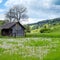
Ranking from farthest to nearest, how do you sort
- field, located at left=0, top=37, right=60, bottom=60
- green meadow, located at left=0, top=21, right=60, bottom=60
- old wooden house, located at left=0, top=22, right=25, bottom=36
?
old wooden house, located at left=0, top=22, right=25, bottom=36 < green meadow, located at left=0, top=21, right=60, bottom=60 < field, located at left=0, top=37, right=60, bottom=60

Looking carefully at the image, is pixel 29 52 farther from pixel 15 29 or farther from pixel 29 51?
pixel 15 29

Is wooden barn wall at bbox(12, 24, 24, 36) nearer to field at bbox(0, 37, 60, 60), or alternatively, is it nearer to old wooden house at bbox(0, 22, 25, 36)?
old wooden house at bbox(0, 22, 25, 36)

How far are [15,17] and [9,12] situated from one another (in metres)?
5.97

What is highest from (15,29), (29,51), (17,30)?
(29,51)

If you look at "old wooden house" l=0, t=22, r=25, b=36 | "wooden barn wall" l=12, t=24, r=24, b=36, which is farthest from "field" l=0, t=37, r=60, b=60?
"wooden barn wall" l=12, t=24, r=24, b=36

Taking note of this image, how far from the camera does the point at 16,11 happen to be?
4454 inches

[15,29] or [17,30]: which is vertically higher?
[15,29]

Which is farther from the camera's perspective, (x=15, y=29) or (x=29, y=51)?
(x=15, y=29)

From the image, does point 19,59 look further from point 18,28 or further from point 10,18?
point 10,18

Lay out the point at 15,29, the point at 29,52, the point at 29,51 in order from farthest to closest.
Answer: the point at 15,29, the point at 29,51, the point at 29,52

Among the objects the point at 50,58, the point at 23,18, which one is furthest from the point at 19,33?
the point at 50,58

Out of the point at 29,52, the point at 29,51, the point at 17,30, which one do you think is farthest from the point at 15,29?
the point at 29,52

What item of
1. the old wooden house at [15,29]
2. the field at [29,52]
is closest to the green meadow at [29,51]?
the field at [29,52]

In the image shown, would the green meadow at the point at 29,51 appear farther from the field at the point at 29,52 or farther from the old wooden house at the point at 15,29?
the old wooden house at the point at 15,29
